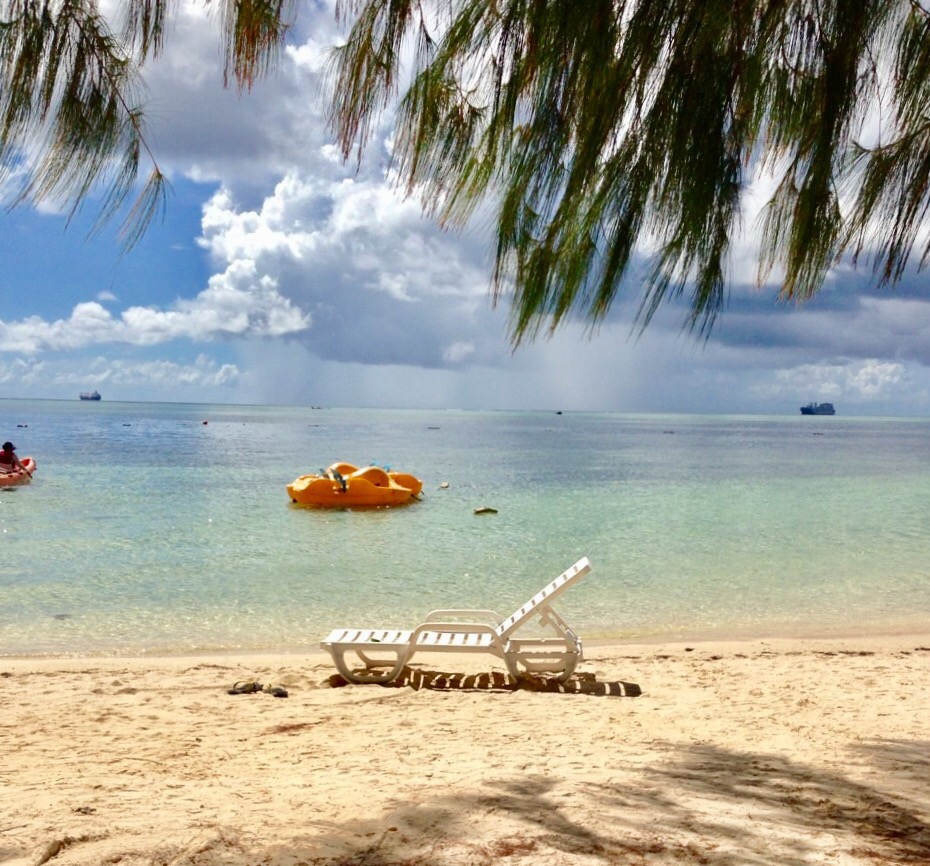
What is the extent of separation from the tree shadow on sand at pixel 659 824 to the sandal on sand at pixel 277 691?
108 inches

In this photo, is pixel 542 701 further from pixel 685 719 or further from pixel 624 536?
pixel 624 536

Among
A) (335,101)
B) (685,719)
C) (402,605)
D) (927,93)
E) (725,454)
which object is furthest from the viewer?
(725,454)

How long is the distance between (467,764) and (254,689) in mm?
2584

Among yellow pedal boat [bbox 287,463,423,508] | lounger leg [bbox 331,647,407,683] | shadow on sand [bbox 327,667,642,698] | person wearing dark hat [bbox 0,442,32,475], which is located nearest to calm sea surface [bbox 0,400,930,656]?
yellow pedal boat [bbox 287,463,423,508]

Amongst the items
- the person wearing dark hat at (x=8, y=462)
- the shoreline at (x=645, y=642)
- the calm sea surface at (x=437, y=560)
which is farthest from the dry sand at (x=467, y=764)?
the person wearing dark hat at (x=8, y=462)

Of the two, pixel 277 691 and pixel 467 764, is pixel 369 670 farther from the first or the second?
pixel 467 764

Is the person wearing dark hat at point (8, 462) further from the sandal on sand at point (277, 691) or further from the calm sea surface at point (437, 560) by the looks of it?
the sandal on sand at point (277, 691)

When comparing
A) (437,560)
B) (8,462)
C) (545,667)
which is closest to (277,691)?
(545,667)

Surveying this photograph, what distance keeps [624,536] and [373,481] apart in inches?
249

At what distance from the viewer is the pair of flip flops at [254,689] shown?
6.43m

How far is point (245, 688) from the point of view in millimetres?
6508

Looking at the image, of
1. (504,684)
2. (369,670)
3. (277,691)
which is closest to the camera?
(277,691)

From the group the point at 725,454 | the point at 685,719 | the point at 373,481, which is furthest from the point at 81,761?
the point at 725,454

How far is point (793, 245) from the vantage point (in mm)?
2998
